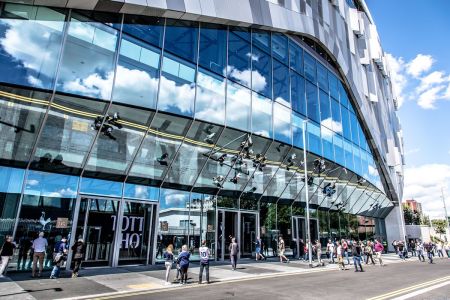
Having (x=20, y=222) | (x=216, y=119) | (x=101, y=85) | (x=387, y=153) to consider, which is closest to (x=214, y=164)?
(x=216, y=119)

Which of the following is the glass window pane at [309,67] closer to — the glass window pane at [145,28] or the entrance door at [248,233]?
the entrance door at [248,233]

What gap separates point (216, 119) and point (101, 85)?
266 inches

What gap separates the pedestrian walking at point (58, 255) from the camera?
11.9 metres

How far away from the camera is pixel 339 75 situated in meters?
32.1

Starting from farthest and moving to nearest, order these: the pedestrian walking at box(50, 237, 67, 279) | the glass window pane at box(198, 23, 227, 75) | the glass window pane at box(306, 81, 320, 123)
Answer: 1. the glass window pane at box(306, 81, 320, 123)
2. the glass window pane at box(198, 23, 227, 75)
3. the pedestrian walking at box(50, 237, 67, 279)

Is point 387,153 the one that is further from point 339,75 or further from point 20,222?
point 20,222

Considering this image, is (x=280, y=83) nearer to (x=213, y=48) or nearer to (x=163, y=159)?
(x=213, y=48)

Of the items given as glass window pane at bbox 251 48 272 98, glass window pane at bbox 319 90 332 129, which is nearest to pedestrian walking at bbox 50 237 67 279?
glass window pane at bbox 251 48 272 98

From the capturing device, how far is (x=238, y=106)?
63.0 ft

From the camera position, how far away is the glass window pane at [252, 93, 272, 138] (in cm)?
2002

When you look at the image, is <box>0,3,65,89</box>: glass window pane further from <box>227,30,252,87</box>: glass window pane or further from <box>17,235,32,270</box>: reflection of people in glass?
<box>227,30,252,87</box>: glass window pane

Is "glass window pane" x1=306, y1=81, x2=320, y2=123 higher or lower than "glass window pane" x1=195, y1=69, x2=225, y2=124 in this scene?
higher

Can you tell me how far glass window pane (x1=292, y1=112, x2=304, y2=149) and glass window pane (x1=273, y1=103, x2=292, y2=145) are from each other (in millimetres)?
645

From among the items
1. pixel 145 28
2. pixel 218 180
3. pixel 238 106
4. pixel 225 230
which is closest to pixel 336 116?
pixel 238 106
